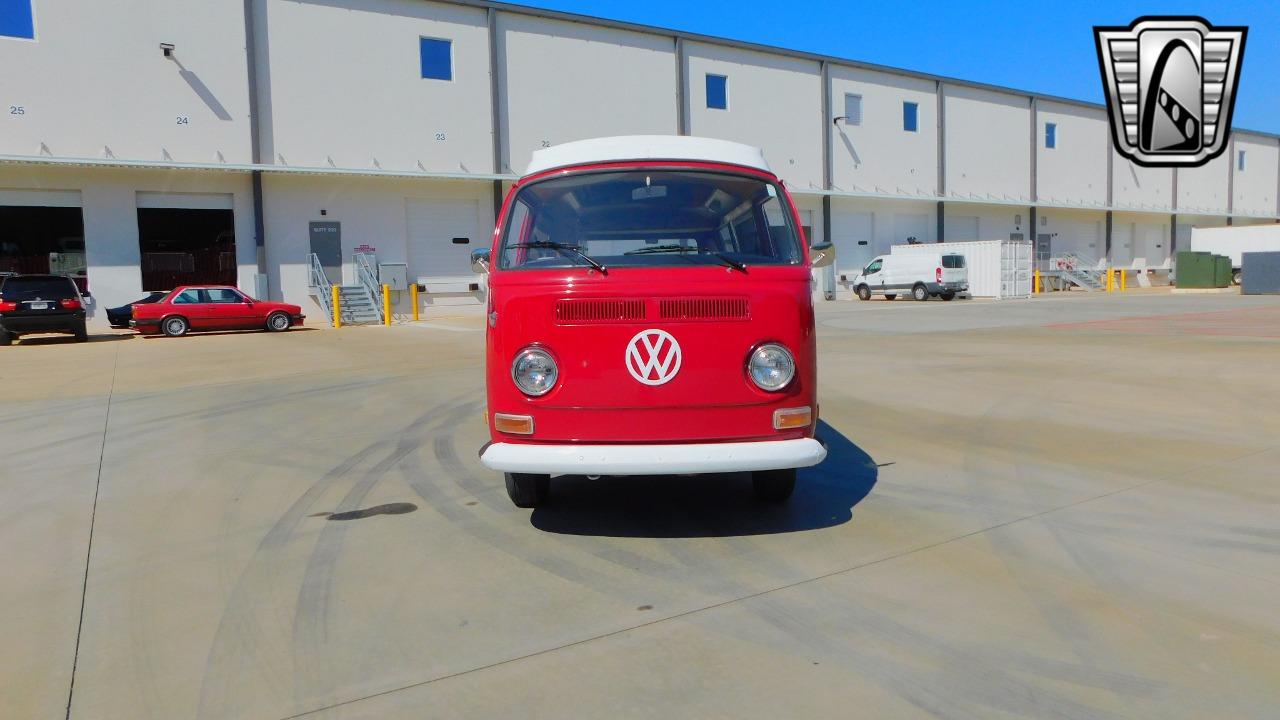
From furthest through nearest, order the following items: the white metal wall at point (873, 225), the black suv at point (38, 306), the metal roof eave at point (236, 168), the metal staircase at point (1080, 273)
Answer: the metal staircase at point (1080, 273)
the white metal wall at point (873, 225)
the metal roof eave at point (236, 168)
the black suv at point (38, 306)

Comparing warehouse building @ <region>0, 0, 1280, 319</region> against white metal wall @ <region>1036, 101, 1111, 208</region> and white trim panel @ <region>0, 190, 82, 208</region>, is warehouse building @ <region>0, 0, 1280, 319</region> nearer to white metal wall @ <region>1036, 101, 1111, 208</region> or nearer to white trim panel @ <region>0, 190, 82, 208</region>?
white trim panel @ <region>0, 190, 82, 208</region>

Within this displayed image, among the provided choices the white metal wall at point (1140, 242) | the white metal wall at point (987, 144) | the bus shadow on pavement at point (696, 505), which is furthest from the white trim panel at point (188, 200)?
the white metal wall at point (1140, 242)

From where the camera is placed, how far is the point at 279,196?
87.1 ft

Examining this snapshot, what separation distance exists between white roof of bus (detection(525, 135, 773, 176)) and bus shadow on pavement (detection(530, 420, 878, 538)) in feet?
5.98

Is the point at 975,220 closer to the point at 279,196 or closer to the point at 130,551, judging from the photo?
the point at 279,196

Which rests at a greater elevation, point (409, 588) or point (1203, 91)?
point (1203, 91)

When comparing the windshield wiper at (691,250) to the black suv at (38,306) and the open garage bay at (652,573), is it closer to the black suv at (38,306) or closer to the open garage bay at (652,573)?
the open garage bay at (652,573)

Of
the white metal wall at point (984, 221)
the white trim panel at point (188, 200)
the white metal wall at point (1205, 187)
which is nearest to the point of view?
the white trim panel at point (188, 200)

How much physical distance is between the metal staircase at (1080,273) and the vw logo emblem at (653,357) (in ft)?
149

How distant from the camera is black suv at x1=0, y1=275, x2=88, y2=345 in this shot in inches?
734

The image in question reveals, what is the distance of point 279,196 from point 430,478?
2341 centimetres

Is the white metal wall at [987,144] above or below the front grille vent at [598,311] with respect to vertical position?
above

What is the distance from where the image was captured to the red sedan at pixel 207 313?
21.0m

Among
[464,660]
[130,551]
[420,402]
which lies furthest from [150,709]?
[420,402]
